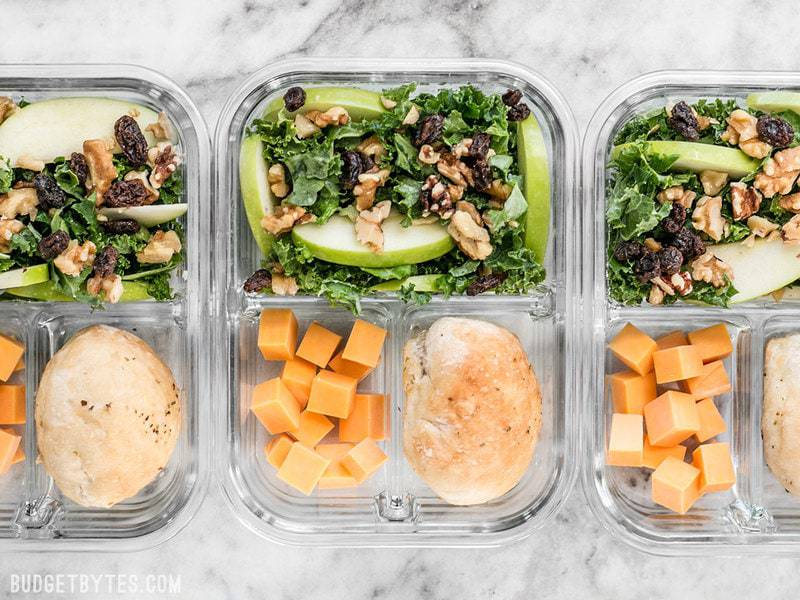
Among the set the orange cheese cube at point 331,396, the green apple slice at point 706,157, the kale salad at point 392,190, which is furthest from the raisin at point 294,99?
the green apple slice at point 706,157

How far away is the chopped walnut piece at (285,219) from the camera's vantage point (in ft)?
6.01

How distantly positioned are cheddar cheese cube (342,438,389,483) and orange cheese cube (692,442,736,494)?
807 mm

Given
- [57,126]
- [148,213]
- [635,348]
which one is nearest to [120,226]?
[148,213]

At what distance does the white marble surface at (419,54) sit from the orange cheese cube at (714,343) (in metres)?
0.53

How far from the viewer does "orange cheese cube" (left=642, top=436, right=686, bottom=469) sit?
207 cm

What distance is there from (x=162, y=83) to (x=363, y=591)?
1421 mm

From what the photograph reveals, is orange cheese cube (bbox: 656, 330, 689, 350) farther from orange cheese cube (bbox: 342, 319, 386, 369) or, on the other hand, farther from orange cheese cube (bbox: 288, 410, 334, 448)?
orange cheese cube (bbox: 288, 410, 334, 448)

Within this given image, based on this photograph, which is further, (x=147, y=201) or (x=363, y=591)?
(x=363, y=591)

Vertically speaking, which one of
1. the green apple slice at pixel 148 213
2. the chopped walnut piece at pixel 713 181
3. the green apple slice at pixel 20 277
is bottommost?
the green apple slice at pixel 20 277

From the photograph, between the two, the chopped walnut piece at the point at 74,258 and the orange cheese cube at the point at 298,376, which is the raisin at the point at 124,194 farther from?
the orange cheese cube at the point at 298,376

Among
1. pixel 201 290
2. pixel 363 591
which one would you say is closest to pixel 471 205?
pixel 201 290

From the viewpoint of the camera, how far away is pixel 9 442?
2.02 meters

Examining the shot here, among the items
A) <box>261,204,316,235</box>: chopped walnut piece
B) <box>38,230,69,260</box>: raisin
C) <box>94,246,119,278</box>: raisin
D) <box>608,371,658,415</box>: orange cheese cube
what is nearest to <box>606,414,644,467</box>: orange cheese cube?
<box>608,371,658,415</box>: orange cheese cube

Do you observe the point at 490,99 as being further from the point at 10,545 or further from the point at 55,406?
the point at 10,545
